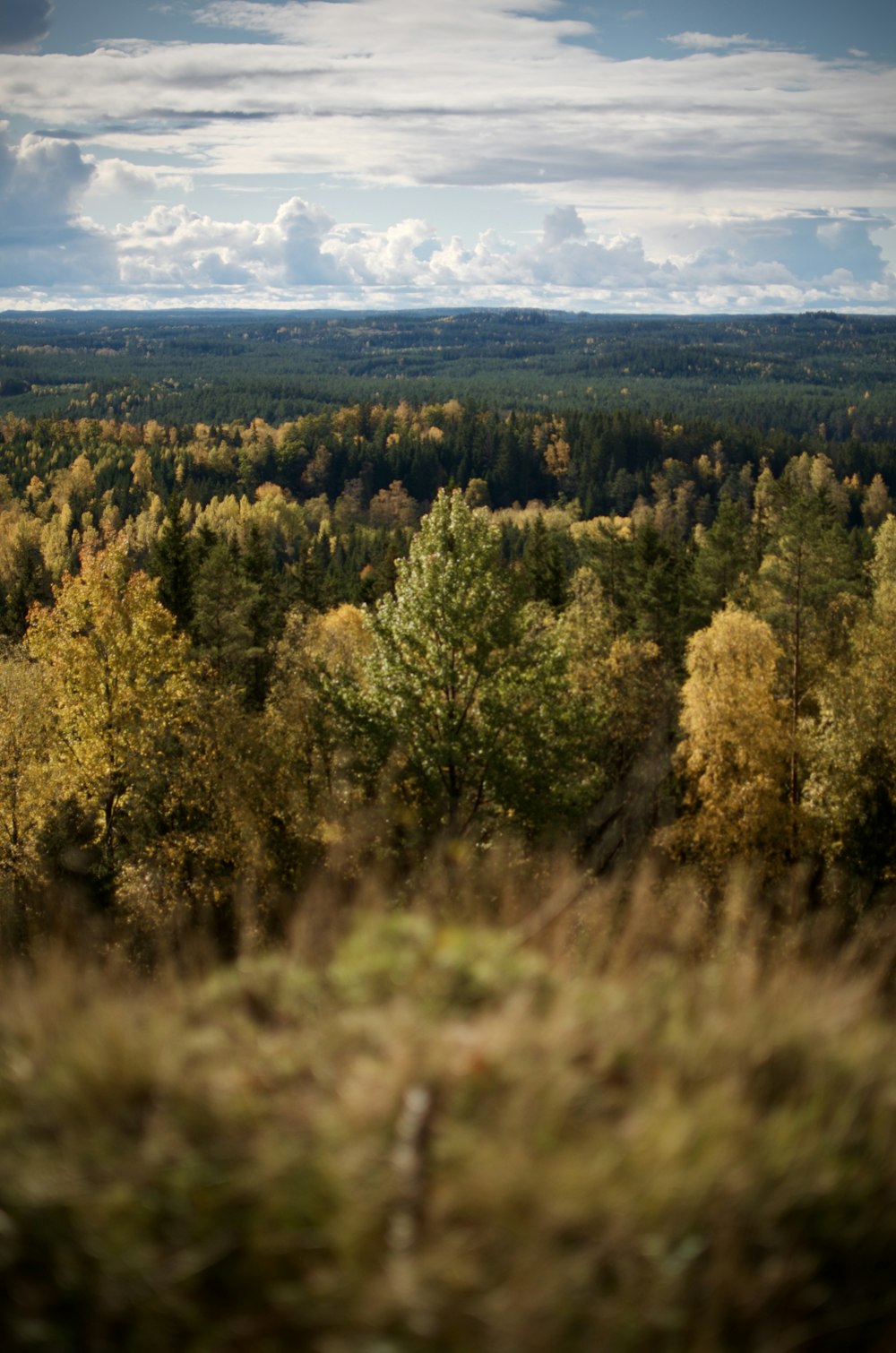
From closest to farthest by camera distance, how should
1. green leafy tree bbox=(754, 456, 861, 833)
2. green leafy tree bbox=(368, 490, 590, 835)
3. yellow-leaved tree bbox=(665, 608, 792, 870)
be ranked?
green leafy tree bbox=(368, 490, 590, 835) < yellow-leaved tree bbox=(665, 608, 792, 870) < green leafy tree bbox=(754, 456, 861, 833)

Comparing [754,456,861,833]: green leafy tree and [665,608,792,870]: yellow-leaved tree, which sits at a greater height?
[754,456,861,833]: green leafy tree

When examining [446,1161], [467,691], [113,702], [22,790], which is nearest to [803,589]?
[467,691]

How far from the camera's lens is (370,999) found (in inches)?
174

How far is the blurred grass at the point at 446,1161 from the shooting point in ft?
10.2

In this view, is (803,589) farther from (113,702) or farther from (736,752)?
(113,702)

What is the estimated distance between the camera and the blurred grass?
3109mm

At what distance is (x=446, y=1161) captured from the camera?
347 centimetres

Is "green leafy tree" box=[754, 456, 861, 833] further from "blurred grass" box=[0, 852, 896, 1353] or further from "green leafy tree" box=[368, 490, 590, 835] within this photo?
"blurred grass" box=[0, 852, 896, 1353]

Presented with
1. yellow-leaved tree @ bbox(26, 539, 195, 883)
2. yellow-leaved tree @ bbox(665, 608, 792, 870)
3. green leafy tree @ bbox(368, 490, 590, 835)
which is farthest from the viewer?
yellow-leaved tree @ bbox(665, 608, 792, 870)

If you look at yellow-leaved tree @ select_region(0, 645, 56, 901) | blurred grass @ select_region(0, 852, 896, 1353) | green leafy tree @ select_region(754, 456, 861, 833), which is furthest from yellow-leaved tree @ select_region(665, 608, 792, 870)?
blurred grass @ select_region(0, 852, 896, 1353)

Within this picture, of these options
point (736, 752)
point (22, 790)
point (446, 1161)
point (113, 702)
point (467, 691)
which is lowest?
point (22, 790)

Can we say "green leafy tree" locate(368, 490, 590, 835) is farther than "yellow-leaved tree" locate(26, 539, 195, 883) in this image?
No

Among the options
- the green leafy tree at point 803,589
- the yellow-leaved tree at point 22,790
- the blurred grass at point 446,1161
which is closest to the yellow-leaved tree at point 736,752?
the green leafy tree at point 803,589

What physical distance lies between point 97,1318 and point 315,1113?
0.93 m
